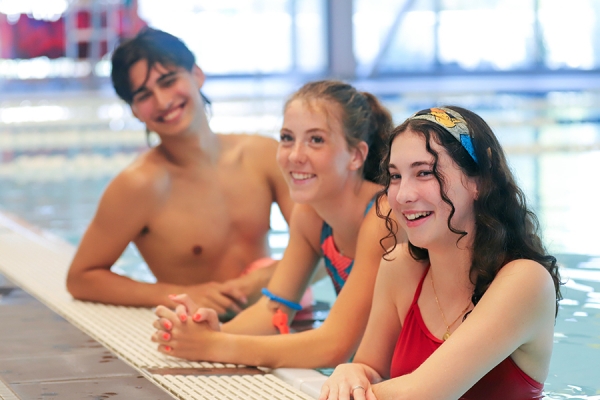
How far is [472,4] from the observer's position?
1800 centimetres

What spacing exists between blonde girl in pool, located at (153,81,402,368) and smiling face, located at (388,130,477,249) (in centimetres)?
43

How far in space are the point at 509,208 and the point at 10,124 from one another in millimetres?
12467

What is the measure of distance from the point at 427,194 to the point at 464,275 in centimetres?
24

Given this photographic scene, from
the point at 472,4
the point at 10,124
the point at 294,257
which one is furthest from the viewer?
the point at 472,4

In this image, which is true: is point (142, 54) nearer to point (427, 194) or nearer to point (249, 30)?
point (427, 194)

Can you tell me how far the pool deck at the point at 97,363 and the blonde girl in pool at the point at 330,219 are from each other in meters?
0.06

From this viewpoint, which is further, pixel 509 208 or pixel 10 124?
pixel 10 124

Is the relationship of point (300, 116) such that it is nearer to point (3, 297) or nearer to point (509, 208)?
point (509, 208)

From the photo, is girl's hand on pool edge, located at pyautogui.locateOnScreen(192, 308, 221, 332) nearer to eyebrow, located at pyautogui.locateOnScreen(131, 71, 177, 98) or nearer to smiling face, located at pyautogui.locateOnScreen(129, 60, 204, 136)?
smiling face, located at pyautogui.locateOnScreen(129, 60, 204, 136)

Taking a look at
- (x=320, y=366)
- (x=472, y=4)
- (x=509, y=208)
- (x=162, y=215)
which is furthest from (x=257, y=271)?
(x=472, y=4)

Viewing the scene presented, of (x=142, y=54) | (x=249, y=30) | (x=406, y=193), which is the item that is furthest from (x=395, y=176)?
(x=249, y=30)

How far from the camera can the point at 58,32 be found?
1636 cm

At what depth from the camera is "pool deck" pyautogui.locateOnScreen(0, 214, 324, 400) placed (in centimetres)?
227

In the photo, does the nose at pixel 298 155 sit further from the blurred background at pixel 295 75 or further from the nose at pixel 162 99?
the blurred background at pixel 295 75
